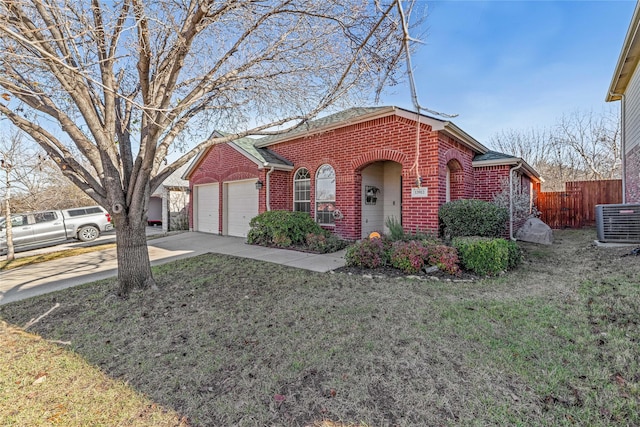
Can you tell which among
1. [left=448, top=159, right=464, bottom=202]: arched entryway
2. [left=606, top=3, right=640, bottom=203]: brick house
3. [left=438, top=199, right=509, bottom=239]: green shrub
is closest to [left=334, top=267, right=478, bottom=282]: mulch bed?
[left=438, top=199, right=509, bottom=239]: green shrub

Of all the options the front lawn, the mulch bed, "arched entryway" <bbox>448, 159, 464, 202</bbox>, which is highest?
"arched entryway" <bbox>448, 159, 464, 202</bbox>

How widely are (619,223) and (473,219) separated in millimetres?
3712

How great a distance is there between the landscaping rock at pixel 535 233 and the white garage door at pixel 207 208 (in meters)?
11.7

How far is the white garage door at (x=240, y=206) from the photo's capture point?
11.4 m

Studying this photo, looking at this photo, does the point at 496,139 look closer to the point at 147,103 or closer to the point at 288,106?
the point at 288,106

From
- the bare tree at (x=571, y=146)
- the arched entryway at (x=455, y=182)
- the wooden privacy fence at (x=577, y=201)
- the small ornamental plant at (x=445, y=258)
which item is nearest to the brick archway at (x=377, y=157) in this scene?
the arched entryway at (x=455, y=182)

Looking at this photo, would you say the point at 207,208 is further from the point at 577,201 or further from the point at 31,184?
the point at 577,201

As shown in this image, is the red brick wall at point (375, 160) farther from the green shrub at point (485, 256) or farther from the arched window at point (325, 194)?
the green shrub at point (485, 256)

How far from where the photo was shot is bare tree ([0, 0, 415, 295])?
164 inches

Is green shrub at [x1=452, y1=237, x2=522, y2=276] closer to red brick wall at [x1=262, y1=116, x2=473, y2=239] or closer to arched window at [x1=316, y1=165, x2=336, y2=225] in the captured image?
red brick wall at [x1=262, y1=116, x2=473, y2=239]

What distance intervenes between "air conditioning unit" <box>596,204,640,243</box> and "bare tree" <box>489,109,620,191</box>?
53.7 feet

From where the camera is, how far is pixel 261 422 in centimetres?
205

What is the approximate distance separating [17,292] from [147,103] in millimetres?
4634

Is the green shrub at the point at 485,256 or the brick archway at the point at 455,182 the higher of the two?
the brick archway at the point at 455,182
